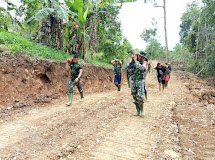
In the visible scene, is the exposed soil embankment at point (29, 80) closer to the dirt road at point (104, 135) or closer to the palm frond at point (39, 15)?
the dirt road at point (104, 135)

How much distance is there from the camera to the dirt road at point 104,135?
9.07 ft

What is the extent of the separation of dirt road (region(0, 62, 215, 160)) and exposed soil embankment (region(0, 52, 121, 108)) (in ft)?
3.32

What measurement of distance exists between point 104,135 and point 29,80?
15.1ft

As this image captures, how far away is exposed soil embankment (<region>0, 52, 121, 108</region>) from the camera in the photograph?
571 cm

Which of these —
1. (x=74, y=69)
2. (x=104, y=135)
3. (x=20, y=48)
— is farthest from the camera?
(x=20, y=48)

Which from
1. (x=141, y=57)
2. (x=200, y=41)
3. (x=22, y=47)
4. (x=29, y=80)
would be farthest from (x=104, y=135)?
(x=200, y=41)

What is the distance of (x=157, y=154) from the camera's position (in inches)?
110

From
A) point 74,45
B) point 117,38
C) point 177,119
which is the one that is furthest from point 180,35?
point 177,119

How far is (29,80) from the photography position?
6.51 meters

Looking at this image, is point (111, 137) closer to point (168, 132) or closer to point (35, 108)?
point (168, 132)

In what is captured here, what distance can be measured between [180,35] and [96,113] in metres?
46.1

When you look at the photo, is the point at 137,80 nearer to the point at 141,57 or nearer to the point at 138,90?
the point at 138,90

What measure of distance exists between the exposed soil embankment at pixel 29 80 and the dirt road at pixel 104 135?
101 centimetres

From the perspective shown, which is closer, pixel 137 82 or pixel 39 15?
pixel 137 82
